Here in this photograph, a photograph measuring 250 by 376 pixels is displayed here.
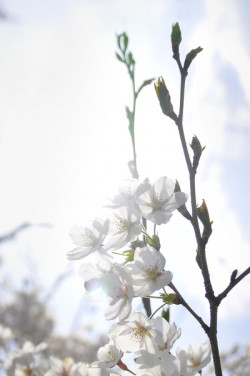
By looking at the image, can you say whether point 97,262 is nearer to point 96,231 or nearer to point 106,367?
point 96,231

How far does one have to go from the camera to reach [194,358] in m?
1.13

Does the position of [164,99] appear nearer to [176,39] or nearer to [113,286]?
[176,39]

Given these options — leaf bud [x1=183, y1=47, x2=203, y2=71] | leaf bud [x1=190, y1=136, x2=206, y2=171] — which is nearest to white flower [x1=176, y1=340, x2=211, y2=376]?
leaf bud [x1=190, y1=136, x2=206, y2=171]

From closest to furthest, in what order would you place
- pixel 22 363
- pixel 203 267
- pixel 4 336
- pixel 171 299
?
pixel 203 267
pixel 171 299
pixel 22 363
pixel 4 336

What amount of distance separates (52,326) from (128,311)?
15.9 metres

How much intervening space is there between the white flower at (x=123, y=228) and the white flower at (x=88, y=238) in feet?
0.10

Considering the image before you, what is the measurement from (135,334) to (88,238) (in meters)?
0.34

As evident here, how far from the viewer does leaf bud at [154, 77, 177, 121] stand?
1.07 meters

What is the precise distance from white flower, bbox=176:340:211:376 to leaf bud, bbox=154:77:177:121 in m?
0.72

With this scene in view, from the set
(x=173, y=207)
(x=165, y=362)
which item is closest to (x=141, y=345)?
(x=165, y=362)

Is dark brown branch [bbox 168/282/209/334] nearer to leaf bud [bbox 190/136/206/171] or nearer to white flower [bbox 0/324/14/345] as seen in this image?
leaf bud [bbox 190/136/206/171]

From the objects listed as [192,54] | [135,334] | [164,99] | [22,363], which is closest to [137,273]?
[135,334]

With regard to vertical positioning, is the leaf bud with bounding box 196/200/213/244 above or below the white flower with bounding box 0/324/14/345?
above

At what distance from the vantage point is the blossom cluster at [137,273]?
3.42ft
